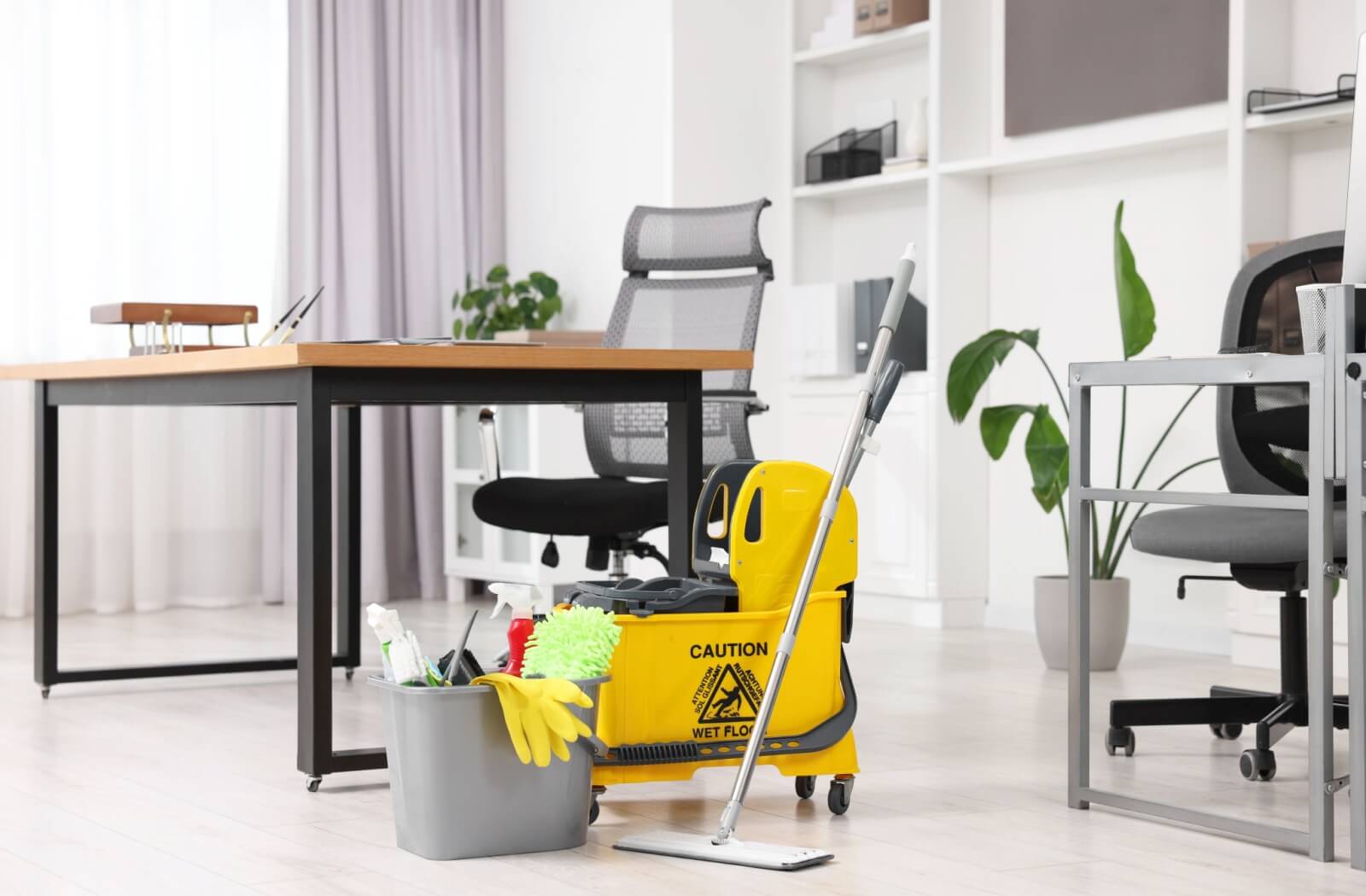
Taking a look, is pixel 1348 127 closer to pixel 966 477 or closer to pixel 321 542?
pixel 966 477

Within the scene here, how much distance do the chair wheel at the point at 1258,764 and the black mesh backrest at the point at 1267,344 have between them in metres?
0.45

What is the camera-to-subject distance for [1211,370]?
2.32 m

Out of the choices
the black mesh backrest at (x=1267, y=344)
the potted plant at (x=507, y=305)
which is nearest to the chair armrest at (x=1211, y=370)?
the black mesh backrest at (x=1267, y=344)

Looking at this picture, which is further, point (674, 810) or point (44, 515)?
point (44, 515)

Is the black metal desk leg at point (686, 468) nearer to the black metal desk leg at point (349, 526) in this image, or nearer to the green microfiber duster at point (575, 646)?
the green microfiber duster at point (575, 646)

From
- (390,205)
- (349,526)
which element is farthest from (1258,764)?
(390,205)

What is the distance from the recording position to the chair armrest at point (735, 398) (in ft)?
12.3

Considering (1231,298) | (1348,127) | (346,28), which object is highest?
(346,28)

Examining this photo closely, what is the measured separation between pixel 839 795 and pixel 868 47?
129 inches

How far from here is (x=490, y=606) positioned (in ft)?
18.3

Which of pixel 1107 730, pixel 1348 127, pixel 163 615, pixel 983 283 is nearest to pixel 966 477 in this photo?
pixel 983 283

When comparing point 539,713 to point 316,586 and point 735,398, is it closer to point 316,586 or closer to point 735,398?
point 316,586

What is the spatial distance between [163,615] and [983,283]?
2.76m

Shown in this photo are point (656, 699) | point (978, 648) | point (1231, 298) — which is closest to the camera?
point (656, 699)
